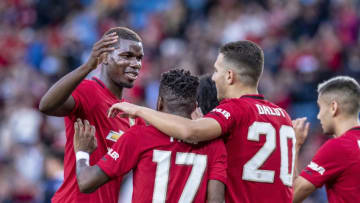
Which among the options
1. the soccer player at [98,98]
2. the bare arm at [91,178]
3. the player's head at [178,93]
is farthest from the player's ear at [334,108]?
the bare arm at [91,178]

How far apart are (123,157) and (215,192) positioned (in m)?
0.71

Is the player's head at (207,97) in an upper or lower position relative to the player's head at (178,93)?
upper

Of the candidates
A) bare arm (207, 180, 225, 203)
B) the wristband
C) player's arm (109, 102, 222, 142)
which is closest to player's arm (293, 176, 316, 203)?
bare arm (207, 180, 225, 203)

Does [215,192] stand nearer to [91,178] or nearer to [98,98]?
[91,178]

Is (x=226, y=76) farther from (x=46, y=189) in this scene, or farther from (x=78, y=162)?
(x=46, y=189)

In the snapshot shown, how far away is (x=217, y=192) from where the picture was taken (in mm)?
4645

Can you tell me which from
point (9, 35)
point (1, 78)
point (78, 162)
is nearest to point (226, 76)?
point (78, 162)

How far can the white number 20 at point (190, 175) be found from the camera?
4570 millimetres

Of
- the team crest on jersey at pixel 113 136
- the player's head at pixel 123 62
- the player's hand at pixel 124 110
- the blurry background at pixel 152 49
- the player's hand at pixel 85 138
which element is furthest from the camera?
the blurry background at pixel 152 49

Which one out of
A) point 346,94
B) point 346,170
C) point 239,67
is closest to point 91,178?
point 239,67

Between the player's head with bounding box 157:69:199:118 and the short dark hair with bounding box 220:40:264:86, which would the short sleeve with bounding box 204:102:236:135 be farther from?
the short dark hair with bounding box 220:40:264:86

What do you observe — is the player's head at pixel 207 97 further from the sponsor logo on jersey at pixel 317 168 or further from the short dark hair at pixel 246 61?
the sponsor logo on jersey at pixel 317 168

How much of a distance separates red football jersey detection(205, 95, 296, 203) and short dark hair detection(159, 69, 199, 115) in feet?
0.61

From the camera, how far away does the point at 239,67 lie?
5.04 m
